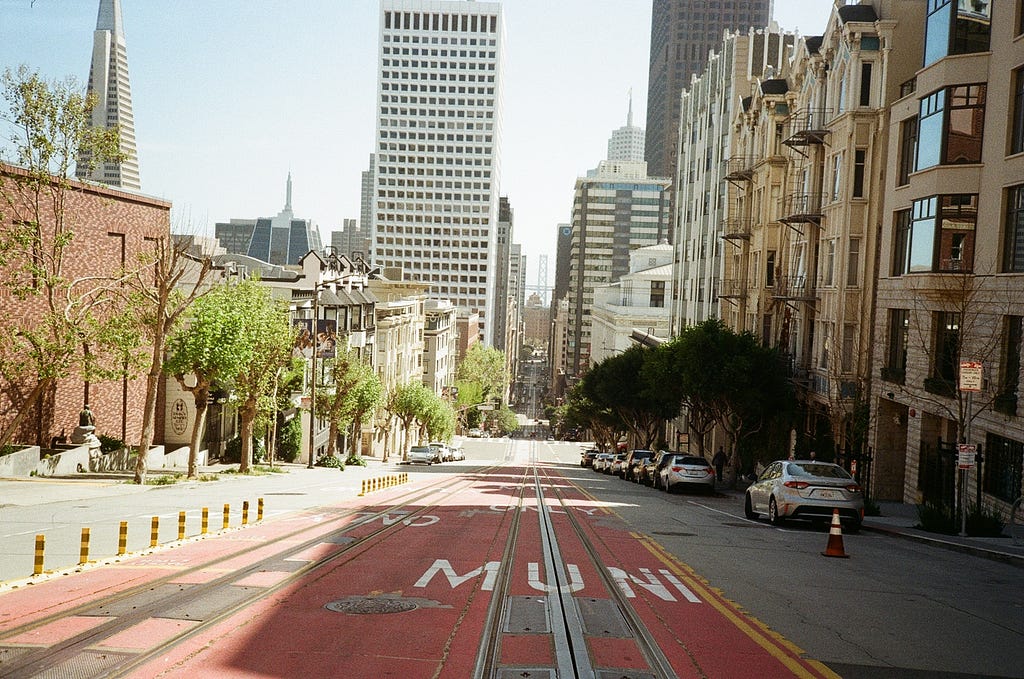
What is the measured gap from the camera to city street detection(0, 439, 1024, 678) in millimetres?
8422

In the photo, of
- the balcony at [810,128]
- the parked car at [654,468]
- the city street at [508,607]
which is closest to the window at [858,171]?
the balcony at [810,128]

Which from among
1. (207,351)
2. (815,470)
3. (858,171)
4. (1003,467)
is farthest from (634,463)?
(815,470)

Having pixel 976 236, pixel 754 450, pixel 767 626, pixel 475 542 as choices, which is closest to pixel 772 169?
pixel 754 450

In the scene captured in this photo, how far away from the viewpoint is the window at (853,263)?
38500 mm

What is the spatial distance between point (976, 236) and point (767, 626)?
21.2m

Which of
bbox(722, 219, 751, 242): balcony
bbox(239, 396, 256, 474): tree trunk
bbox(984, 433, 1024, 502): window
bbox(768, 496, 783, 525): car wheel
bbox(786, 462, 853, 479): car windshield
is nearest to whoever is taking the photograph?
bbox(786, 462, 853, 479): car windshield

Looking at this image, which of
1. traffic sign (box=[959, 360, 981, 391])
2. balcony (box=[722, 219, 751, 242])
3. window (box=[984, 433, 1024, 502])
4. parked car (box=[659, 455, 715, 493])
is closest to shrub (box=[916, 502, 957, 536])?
window (box=[984, 433, 1024, 502])

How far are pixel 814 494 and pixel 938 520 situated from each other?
323 centimetres

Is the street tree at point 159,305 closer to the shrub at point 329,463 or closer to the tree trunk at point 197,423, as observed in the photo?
the tree trunk at point 197,423

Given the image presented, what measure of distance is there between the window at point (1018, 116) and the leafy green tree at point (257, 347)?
25.4m

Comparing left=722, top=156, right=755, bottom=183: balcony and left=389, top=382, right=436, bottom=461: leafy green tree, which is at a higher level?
left=722, top=156, right=755, bottom=183: balcony

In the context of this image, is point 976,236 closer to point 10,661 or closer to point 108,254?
point 10,661

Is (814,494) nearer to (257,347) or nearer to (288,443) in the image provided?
(257,347)

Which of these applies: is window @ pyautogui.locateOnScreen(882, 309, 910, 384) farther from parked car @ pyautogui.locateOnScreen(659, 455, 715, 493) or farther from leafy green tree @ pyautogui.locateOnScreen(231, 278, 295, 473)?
leafy green tree @ pyautogui.locateOnScreen(231, 278, 295, 473)
